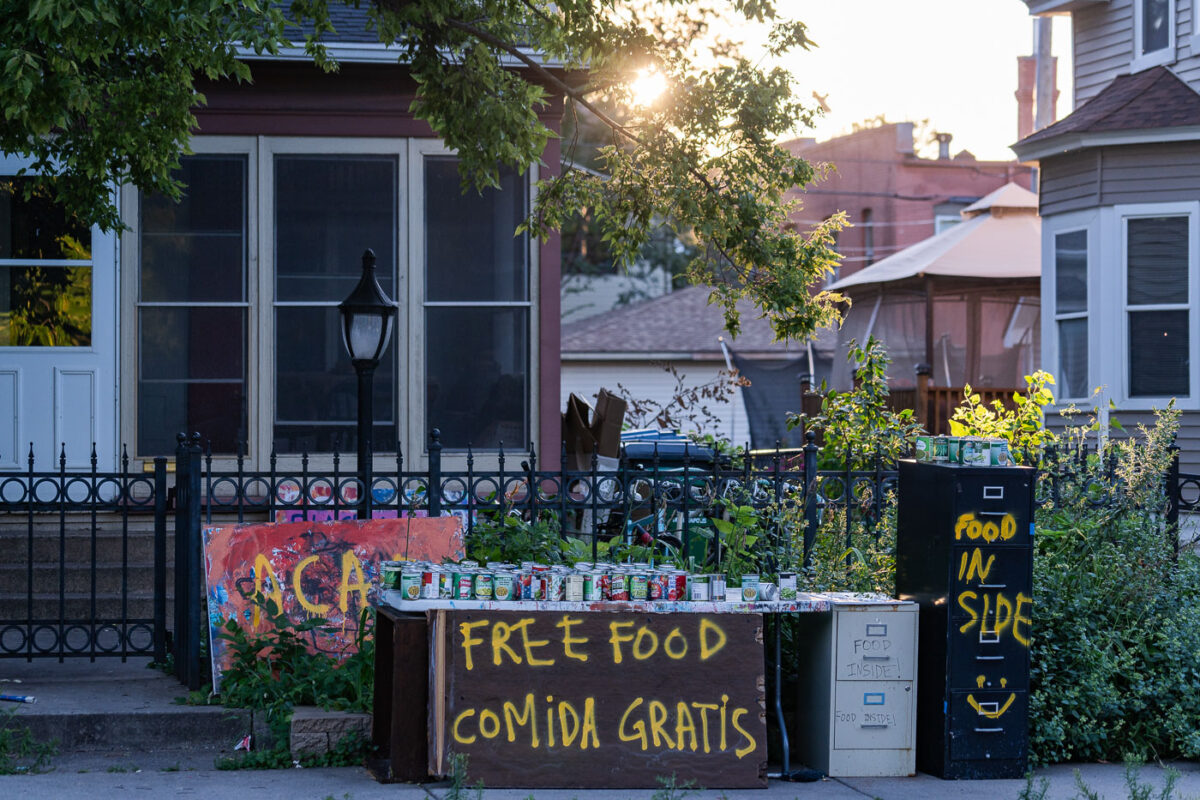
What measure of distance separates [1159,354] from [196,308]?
10098 millimetres

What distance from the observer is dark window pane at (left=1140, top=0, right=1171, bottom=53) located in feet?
49.1

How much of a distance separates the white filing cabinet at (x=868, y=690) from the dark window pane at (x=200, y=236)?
672cm

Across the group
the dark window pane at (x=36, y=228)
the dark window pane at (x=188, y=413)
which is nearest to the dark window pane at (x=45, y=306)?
the dark window pane at (x=36, y=228)

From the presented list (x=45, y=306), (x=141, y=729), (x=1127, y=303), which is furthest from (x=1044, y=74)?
(x=141, y=729)

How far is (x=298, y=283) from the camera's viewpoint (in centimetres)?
1120

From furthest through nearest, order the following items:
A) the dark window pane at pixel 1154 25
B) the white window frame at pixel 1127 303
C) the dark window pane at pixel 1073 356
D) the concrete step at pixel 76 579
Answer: the dark window pane at pixel 1073 356
the dark window pane at pixel 1154 25
the white window frame at pixel 1127 303
the concrete step at pixel 76 579

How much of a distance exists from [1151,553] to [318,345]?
6.88 m

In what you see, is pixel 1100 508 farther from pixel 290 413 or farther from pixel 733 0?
pixel 290 413

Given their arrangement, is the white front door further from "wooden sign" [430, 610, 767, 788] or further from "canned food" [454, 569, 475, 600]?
"wooden sign" [430, 610, 767, 788]

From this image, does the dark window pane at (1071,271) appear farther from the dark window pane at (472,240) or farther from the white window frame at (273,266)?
the white window frame at (273,266)

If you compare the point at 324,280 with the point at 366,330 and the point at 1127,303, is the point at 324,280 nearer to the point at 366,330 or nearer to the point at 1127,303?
the point at 366,330

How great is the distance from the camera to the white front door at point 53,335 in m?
10.7

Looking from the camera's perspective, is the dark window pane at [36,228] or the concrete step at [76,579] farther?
the dark window pane at [36,228]

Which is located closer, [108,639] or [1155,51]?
[108,639]
